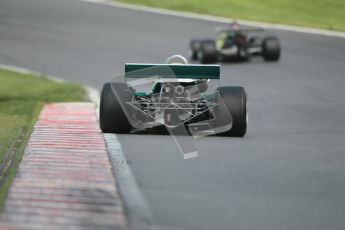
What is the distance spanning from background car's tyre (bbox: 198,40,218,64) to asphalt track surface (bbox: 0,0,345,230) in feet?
1.59

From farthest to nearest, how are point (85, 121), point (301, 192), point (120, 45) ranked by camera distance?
point (120, 45)
point (85, 121)
point (301, 192)

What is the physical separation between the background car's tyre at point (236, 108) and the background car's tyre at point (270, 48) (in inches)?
549

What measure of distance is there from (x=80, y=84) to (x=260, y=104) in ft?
16.0

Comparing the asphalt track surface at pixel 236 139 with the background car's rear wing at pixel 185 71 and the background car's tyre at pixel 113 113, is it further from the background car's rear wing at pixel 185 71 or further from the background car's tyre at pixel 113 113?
the background car's rear wing at pixel 185 71

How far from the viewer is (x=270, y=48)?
83.1 ft

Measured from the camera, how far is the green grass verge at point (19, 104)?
9.29 meters

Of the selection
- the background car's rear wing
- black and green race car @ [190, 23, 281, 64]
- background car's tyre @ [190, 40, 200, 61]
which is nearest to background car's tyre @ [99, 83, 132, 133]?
the background car's rear wing

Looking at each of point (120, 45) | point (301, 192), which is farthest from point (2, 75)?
point (301, 192)

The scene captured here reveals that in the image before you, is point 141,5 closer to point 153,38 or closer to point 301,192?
point 153,38

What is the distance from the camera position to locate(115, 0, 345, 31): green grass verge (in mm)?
35125

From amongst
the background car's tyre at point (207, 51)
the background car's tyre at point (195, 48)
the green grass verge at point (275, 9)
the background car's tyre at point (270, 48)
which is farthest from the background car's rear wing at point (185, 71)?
the green grass verge at point (275, 9)

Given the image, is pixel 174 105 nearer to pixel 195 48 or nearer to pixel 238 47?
pixel 195 48

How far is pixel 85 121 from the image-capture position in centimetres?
1252

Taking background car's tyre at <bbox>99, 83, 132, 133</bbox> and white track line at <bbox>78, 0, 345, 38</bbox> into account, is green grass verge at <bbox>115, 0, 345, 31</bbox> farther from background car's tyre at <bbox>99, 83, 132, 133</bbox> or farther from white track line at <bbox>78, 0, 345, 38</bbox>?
background car's tyre at <bbox>99, 83, 132, 133</bbox>
